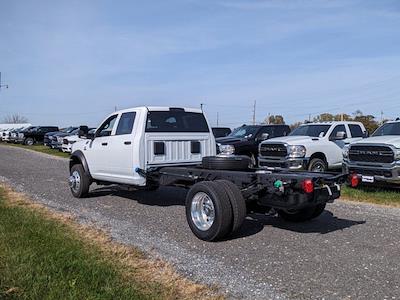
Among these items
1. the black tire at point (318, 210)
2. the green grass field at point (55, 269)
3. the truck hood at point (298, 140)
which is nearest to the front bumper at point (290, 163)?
the truck hood at point (298, 140)

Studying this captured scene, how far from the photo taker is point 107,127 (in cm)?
1023

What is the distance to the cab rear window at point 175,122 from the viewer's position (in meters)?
9.08

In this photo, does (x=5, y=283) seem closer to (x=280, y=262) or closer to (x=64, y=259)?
Answer: (x=64, y=259)

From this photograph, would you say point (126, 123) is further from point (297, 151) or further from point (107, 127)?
point (297, 151)

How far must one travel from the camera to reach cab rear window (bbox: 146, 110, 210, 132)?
29.8 feet

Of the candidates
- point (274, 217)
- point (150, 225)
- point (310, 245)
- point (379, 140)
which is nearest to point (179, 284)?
point (310, 245)

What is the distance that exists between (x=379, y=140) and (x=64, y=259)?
855 centimetres

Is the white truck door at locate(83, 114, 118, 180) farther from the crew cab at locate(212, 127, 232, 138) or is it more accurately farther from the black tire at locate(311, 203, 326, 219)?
the crew cab at locate(212, 127, 232, 138)

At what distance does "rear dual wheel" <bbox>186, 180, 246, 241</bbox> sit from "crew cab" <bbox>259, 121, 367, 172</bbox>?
660cm

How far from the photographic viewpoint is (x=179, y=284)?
4902 millimetres

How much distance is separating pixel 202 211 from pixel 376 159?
5954 millimetres

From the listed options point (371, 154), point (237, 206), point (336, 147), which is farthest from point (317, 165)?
point (237, 206)

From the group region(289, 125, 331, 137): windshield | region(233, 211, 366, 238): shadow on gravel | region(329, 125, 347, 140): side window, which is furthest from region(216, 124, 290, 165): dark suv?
region(233, 211, 366, 238): shadow on gravel

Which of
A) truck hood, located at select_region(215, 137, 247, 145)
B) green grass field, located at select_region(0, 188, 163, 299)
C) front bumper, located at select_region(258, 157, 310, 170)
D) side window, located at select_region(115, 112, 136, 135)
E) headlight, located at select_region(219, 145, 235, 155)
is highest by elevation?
side window, located at select_region(115, 112, 136, 135)
